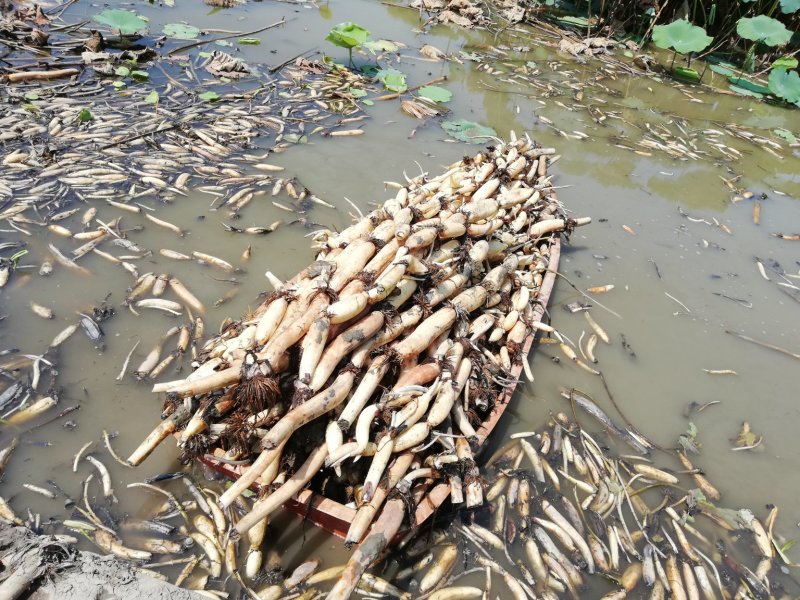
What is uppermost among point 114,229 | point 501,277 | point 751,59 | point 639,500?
point 751,59

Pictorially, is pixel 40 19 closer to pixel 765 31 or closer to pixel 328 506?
pixel 328 506

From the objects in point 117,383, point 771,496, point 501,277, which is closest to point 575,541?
point 771,496

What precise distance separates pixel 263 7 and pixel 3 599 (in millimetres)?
11944

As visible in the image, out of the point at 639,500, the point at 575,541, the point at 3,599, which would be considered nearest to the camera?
the point at 3,599

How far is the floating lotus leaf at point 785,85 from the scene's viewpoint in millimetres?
10250

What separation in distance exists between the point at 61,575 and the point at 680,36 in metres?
12.8

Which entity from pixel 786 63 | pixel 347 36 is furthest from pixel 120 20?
pixel 786 63

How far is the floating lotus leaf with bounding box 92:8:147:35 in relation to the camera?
310 inches

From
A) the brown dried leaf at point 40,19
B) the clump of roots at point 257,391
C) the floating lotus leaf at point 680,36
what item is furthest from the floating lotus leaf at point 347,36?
the clump of roots at point 257,391

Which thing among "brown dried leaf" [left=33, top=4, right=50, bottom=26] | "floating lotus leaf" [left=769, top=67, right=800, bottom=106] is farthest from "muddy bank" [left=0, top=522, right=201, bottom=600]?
"floating lotus leaf" [left=769, top=67, right=800, bottom=106]

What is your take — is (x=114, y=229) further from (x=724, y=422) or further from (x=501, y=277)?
(x=724, y=422)

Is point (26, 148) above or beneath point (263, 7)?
beneath

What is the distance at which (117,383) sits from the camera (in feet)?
12.2

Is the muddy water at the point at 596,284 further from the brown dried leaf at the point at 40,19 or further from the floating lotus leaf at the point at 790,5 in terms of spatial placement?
the floating lotus leaf at the point at 790,5
